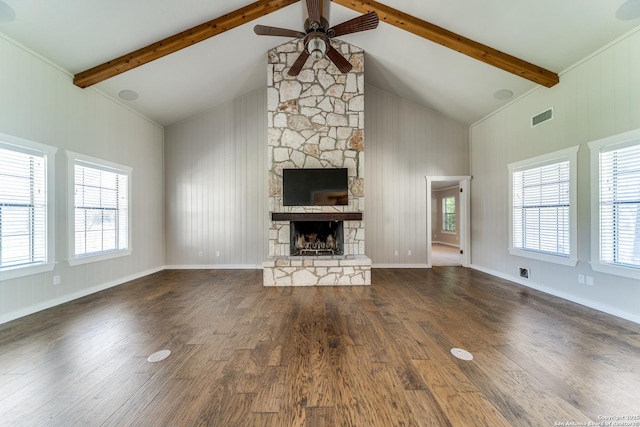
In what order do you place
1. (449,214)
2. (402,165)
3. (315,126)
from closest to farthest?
(315,126)
(402,165)
(449,214)

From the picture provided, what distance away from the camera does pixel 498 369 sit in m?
1.99

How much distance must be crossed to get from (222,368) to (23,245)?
328cm

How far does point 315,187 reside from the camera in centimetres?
480

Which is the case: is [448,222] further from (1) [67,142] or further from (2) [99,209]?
(1) [67,142]

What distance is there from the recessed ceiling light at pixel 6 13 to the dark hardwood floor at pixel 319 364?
3421 mm

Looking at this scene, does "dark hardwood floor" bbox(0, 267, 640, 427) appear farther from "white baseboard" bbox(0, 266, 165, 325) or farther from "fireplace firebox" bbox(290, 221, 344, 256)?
"fireplace firebox" bbox(290, 221, 344, 256)

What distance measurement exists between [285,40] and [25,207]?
4735mm

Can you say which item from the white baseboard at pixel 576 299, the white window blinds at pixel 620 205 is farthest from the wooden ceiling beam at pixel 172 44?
the white baseboard at pixel 576 299

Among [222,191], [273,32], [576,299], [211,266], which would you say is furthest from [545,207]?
[211,266]

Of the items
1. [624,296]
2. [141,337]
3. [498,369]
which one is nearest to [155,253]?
[141,337]

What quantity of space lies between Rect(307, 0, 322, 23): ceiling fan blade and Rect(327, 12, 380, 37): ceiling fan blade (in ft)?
0.71

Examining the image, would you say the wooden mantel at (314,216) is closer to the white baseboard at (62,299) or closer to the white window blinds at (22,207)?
the white baseboard at (62,299)

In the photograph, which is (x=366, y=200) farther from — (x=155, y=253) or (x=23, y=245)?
(x=23, y=245)

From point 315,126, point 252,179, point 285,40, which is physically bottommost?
point 252,179
